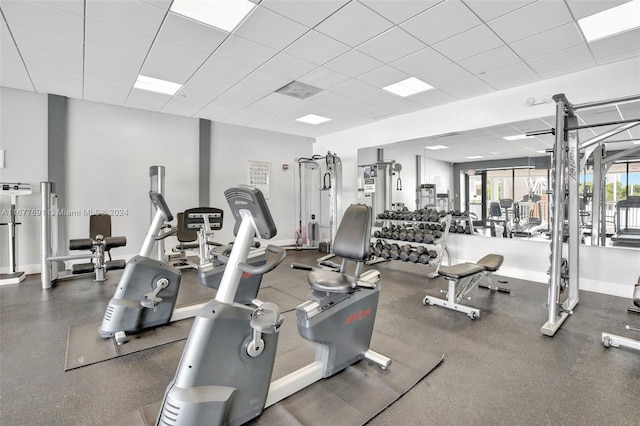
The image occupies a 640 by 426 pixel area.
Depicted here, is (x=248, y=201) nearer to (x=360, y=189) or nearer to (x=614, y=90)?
(x=614, y=90)

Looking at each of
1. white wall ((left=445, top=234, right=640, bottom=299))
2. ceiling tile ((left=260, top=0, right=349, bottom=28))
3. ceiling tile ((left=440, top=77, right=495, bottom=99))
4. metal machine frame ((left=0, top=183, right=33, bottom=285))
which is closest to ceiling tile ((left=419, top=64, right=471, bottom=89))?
ceiling tile ((left=440, top=77, right=495, bottom=99))

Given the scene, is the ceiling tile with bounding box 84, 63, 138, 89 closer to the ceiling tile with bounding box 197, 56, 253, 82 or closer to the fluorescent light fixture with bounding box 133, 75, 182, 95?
the fluorescent light fixture with bounding box 133, 75, 182, 95

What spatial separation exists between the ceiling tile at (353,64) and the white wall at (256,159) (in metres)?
3.40

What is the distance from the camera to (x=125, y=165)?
17.2 feet

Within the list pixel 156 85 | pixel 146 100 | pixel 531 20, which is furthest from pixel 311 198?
pixel 531 20

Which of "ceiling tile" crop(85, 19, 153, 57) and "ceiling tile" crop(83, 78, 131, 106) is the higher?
"ceiling tile" crop(83, 78, 131, 106)

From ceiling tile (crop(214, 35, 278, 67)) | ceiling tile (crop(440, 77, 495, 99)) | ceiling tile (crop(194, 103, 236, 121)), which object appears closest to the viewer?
ceiling tile (crop(214, 35, 278, 67))

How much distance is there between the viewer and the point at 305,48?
3182 millimetres

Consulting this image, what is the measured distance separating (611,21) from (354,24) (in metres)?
2.29

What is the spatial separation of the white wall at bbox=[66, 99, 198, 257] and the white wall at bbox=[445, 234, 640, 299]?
16.3 feet

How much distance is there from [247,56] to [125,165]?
Result: 10.8 ft

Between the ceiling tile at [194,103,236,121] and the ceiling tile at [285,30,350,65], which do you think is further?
the ceiling tile at [194,103,236,121]

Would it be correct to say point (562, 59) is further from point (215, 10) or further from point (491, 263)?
point (215, 10)

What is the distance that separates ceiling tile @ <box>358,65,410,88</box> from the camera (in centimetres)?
372
